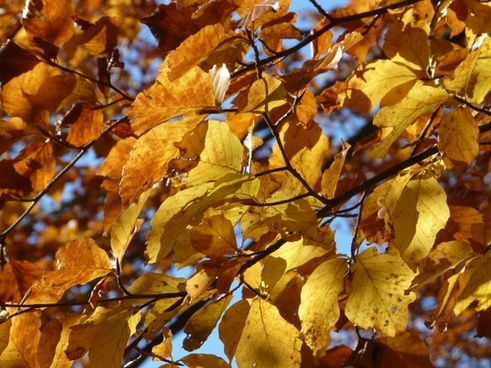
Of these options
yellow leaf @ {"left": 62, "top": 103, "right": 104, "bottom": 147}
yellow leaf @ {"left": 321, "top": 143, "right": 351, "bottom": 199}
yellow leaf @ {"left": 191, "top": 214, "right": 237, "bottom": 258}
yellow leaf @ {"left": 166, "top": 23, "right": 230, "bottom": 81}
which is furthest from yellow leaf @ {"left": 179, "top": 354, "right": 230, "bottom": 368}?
yellow leaf @ {"left": 62, "top": 103, "right": 104, "bottom": 147}

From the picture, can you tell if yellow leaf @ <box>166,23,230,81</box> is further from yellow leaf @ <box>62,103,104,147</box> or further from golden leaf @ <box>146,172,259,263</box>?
yellow leaf @ <box>62,103,104,147</box>

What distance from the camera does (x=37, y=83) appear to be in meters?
1.20

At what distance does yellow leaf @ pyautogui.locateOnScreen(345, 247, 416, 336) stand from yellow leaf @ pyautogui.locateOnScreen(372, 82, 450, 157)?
17 centimetres

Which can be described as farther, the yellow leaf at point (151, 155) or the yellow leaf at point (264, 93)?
the yellow leaf at point (151, 155)

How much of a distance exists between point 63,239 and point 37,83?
168 inches

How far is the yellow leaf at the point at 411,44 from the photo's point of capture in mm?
1129

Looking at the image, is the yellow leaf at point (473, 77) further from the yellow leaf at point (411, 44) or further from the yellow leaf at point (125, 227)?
the yellow leaf at point (125, 227)

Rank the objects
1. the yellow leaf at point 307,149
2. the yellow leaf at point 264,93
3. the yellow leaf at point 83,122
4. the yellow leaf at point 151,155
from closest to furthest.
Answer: the yellow leaf at point 264,93
the yellow leaf at point 151,155
the yellow leaf at point 307,149
the yellow leaf at point 83,122

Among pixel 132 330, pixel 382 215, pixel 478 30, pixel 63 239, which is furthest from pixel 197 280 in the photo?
pixel 63 239

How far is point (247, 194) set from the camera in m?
0.86

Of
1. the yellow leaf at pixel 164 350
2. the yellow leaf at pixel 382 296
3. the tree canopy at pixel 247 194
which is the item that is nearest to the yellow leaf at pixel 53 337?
the tree canopy at pixel 247 194

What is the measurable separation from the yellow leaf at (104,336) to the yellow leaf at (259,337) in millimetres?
130

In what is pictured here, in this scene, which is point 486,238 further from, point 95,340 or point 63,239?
point 63,239

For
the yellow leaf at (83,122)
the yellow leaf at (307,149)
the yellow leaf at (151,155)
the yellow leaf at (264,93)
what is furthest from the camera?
the yellow leaf at (83,122)
